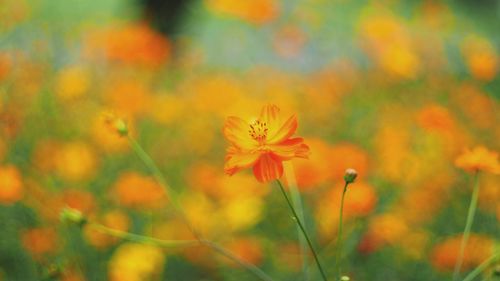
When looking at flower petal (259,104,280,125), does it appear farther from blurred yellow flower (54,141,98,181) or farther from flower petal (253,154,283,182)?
blurred yellow flower (54,141,98,181)

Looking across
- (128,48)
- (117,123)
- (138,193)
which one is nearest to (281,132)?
(117,123)

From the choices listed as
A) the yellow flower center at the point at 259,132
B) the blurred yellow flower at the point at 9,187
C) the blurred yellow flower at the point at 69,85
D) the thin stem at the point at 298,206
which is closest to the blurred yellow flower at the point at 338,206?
the thin stem at the point at 298,206

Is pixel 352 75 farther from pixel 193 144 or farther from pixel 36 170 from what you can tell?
pixel 36 170

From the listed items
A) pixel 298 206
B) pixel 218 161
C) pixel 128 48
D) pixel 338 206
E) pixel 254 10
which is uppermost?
pixel 254 10

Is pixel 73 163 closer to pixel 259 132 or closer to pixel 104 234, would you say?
pixel 104 234

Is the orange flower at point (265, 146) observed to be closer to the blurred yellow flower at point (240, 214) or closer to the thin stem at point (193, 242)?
the thin stem at point (193, 242)
